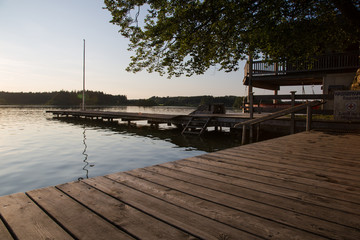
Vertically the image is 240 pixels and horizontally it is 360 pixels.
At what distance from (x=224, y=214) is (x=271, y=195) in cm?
76

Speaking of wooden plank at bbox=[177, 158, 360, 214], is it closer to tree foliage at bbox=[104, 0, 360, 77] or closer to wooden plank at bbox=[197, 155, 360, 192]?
wooden plank at bbox=[197, 155, 360, 192]

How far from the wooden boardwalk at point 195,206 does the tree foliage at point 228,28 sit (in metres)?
6.57

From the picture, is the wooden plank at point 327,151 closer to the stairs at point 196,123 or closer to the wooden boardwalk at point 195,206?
the wooden boardwalk at point 195,206

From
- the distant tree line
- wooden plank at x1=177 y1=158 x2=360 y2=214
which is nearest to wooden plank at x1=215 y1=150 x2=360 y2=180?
wooden plank at x1=177 y1=158 x2=360 y2=214

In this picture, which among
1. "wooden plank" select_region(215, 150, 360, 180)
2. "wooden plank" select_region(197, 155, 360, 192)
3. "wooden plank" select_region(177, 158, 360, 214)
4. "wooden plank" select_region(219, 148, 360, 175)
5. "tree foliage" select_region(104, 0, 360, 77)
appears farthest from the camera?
"tree foliage" select_region(104, 0, 360, 77)

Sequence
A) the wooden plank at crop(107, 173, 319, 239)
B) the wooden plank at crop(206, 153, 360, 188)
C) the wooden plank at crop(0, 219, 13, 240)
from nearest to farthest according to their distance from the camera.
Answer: the wooden plank at crop(0, 219, 13, 240), the wooden plank at crop(107, 173, 319, 239), the wooden plank at crop(206, 153, 360, 188)

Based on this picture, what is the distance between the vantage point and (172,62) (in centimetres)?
→ 1017

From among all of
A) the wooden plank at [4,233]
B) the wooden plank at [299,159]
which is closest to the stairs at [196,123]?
the wooden plank at [299,159]

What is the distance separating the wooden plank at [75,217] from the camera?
1655 mm

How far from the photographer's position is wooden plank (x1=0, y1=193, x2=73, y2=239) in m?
1.63

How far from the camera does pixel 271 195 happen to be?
2441 millimetres

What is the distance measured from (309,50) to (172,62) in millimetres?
6257

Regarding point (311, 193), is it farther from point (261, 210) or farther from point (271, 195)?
point (261, 210)

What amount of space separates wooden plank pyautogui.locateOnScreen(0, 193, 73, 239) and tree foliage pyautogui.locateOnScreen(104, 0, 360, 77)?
7.61m
